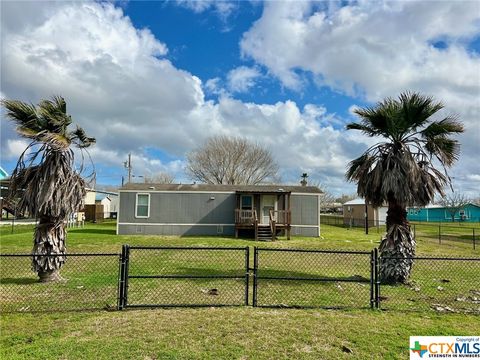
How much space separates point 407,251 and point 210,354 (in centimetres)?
572

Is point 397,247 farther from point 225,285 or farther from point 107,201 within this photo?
point 107,201

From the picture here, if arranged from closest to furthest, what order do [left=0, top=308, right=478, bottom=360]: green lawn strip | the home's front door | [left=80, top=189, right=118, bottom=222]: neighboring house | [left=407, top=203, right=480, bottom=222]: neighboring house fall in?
[left=0, top=308, right=478, bottom=360]: green lawn strip → the home's front door → [left=80, top=189, right=118, bottom=222]: neighboring house → [left=407, top=203, right=480, bottom=222]: neighboring house

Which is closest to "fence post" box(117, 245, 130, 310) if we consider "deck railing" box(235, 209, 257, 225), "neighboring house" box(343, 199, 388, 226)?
"deck railing" box(235, 209, 257, 225)

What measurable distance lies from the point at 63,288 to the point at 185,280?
2.48 meters

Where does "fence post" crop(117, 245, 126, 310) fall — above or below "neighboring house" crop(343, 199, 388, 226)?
below

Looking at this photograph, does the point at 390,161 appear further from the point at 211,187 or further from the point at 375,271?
the point at 211,187

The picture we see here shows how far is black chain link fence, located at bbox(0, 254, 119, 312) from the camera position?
5680 millimetres

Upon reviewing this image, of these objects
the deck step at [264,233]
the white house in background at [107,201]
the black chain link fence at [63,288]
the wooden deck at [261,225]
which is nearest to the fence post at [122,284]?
the black chain link fence at [63,288]

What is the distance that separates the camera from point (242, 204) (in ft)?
70.7

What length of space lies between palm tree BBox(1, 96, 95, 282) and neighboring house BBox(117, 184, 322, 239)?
520 inches

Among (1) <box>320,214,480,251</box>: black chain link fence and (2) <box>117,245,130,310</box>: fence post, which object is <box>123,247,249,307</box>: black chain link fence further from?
(1) <box>320,214,480,251</box>: black chain link fence

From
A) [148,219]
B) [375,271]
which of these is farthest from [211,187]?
[375,271]

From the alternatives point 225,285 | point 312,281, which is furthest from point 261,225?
point 225,285

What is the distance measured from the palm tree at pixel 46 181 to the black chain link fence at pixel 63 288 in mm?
519
